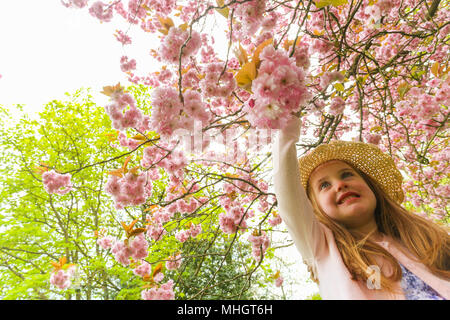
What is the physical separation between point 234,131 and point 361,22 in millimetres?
1641

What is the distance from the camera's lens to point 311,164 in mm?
1245

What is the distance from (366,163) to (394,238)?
0.39m

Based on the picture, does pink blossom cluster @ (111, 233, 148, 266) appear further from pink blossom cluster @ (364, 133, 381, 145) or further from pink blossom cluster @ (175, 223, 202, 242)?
pink blossom cluster @ (364, 133, 381, 145)

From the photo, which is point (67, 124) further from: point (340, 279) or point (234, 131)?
point (340, 279)

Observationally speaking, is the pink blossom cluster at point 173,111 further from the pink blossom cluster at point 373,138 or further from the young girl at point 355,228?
the pink blossom cluster at point 373,138

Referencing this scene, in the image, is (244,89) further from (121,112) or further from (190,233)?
(190,233)


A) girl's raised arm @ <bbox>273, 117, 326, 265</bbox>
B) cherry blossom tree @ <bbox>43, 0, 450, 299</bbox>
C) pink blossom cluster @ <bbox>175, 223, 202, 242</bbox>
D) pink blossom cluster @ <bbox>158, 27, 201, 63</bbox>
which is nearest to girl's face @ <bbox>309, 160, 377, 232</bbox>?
girl's raised arm @ <bbox>273, 117, 326, 265</bbox>

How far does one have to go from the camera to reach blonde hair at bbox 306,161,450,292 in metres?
0.88

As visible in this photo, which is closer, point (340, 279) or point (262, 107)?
point (262, 107)

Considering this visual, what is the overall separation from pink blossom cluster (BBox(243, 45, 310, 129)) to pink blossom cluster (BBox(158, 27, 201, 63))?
55cm

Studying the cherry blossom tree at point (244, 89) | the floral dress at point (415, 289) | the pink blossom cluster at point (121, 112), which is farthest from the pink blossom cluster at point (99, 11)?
the floral dress at point (415, 289)

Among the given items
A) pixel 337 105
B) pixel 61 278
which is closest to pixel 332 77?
pixel 337 105

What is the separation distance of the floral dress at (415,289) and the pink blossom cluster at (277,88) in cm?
71
